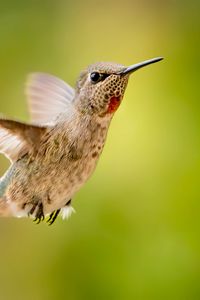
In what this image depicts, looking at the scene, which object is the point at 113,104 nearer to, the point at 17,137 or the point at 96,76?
the point at 96,76

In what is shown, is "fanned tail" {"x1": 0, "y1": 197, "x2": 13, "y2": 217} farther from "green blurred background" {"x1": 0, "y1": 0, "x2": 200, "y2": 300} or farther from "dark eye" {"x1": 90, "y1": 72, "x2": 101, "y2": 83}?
"green blurred background" {"x1": 0, "y1": 0, "x2": 200, "y2": 300}

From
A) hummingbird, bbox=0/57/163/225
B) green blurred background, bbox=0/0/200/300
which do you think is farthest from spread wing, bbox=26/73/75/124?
green blurred background, bbox=0/0/200/300

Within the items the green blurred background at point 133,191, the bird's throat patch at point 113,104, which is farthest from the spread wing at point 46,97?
the green blurred background at point 133,191

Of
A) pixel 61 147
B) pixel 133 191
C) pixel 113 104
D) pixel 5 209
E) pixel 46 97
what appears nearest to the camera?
pixel 113 104

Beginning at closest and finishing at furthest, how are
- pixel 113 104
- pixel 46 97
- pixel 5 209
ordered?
pixel 113 104, pixel 5 209, pixel 46 97

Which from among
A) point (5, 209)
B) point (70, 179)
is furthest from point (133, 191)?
point (70, 179)
